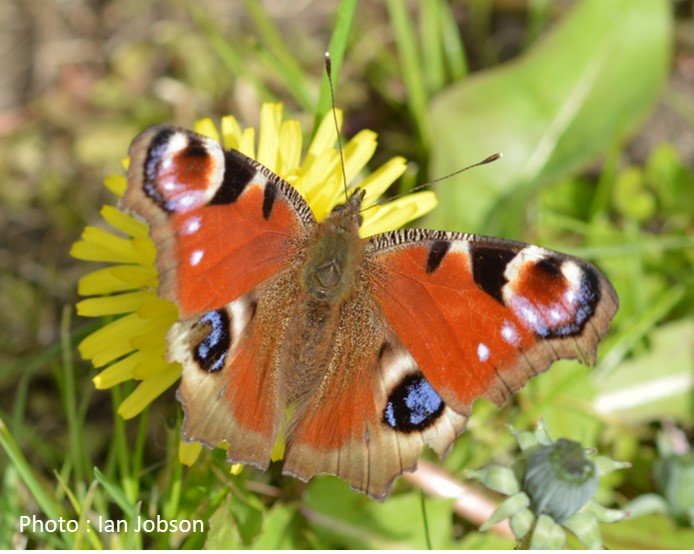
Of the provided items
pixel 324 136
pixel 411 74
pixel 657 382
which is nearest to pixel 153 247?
pixel 324 136

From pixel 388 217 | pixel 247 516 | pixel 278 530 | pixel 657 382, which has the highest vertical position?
pixel 388 217

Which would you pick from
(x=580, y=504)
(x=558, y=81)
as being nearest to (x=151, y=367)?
(x=580, y=504)

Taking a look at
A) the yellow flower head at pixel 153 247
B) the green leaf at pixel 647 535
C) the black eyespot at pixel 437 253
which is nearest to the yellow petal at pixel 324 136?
the yellow flower head at pixel 153 247

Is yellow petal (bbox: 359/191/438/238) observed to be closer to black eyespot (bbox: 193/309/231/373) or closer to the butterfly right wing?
the butterfly right wing

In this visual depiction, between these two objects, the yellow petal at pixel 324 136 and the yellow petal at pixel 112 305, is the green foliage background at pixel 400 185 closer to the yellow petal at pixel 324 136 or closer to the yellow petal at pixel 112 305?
the yellow petal at pixel 324 136

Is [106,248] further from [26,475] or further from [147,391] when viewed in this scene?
[26,475]

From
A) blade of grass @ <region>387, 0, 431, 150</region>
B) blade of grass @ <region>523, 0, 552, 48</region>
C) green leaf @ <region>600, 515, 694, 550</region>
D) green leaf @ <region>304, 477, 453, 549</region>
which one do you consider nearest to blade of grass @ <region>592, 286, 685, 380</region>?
green leaf @ <region>600, 515, 694, 550</region>
